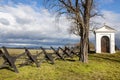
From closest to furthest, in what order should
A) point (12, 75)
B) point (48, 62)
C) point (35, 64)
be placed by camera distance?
point (12, 75)
point (35, 64)
point (48, 62)

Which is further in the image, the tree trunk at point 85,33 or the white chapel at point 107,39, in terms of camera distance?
the white chapel at point 107,39

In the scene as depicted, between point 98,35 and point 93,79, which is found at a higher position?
point 98,35

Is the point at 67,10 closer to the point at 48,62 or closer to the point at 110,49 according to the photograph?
the point at 48,62

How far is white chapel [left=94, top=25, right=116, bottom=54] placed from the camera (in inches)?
1748

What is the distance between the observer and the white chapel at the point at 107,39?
146ft

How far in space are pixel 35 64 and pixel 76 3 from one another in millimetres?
6950

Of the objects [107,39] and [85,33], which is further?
[107,39]

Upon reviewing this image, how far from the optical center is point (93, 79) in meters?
12.8

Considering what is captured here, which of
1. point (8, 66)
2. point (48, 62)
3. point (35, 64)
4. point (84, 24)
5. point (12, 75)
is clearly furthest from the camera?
point (84, 24)

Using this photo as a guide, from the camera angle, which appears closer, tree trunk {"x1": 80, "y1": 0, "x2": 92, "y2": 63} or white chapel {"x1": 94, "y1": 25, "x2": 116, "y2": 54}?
tree trunk {"x1": 80, "y1": 0, "x2": 92, "y2": 63}

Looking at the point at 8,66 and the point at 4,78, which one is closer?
the point at 4,78

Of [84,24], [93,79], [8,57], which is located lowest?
[93,79]

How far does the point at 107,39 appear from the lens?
44.8 metres

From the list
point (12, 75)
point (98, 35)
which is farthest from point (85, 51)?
point (98, 35)
